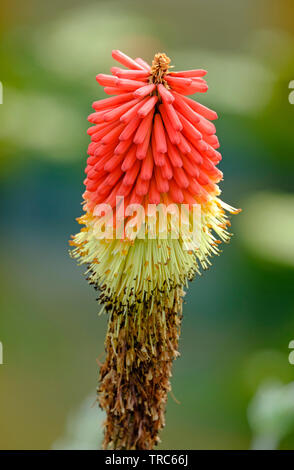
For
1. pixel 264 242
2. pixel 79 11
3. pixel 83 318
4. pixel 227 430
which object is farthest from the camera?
pixel 79 11

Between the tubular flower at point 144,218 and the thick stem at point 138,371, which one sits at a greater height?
the tubular flower at point 144,218

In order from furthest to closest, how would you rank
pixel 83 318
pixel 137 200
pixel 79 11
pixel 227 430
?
pixel 79 11, pixel 83 318, pixel 227 430, pixel 137 200

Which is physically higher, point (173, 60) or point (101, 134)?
point (173, 60)

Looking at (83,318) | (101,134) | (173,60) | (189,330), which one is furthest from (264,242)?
(101,134)

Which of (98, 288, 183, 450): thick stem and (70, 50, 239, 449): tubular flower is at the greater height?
(70, 50, 239, 449): tubular flower

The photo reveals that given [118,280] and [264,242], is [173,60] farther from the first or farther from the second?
[118,280]

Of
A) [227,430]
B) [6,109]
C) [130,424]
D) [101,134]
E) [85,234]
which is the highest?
[6,109]
